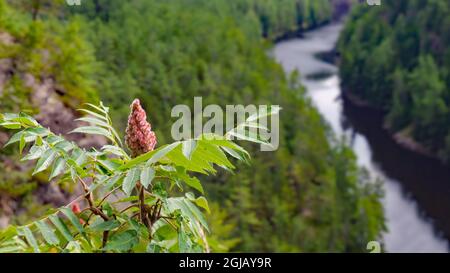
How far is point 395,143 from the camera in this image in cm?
4000

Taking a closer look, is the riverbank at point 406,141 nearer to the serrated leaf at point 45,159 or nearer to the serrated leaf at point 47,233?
the serrated leaf at point 45,159

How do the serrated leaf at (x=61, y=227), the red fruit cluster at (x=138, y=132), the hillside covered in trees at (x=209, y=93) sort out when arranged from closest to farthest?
the serrated leaf at (x=61, y=227)
the red fruit cluster at (x=138, y=132)
the hillside covered in trees at (x=209, y=93)

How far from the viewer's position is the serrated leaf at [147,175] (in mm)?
1359

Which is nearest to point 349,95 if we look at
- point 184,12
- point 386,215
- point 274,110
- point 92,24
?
point 184,12

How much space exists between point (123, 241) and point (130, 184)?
0.19m

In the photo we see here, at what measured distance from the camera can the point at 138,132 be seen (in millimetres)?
1583

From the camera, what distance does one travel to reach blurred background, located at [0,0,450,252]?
31.1ft

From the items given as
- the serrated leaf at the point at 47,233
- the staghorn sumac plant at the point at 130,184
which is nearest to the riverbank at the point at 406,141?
the staghorn sumac plant at the point at 130,184

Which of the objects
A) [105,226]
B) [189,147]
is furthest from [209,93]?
[189,147]

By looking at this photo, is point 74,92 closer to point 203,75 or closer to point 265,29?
point 203,75

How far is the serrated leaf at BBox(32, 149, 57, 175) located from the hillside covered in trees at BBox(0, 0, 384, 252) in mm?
6960

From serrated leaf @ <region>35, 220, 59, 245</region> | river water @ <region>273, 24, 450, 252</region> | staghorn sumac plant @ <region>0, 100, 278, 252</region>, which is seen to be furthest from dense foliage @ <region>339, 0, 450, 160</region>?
serrated leaf @ <region>35, 220, 59, 245</region>

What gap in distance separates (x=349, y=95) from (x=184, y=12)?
18.2 meters

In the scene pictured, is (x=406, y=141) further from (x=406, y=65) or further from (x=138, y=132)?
(x=138, y=132)
